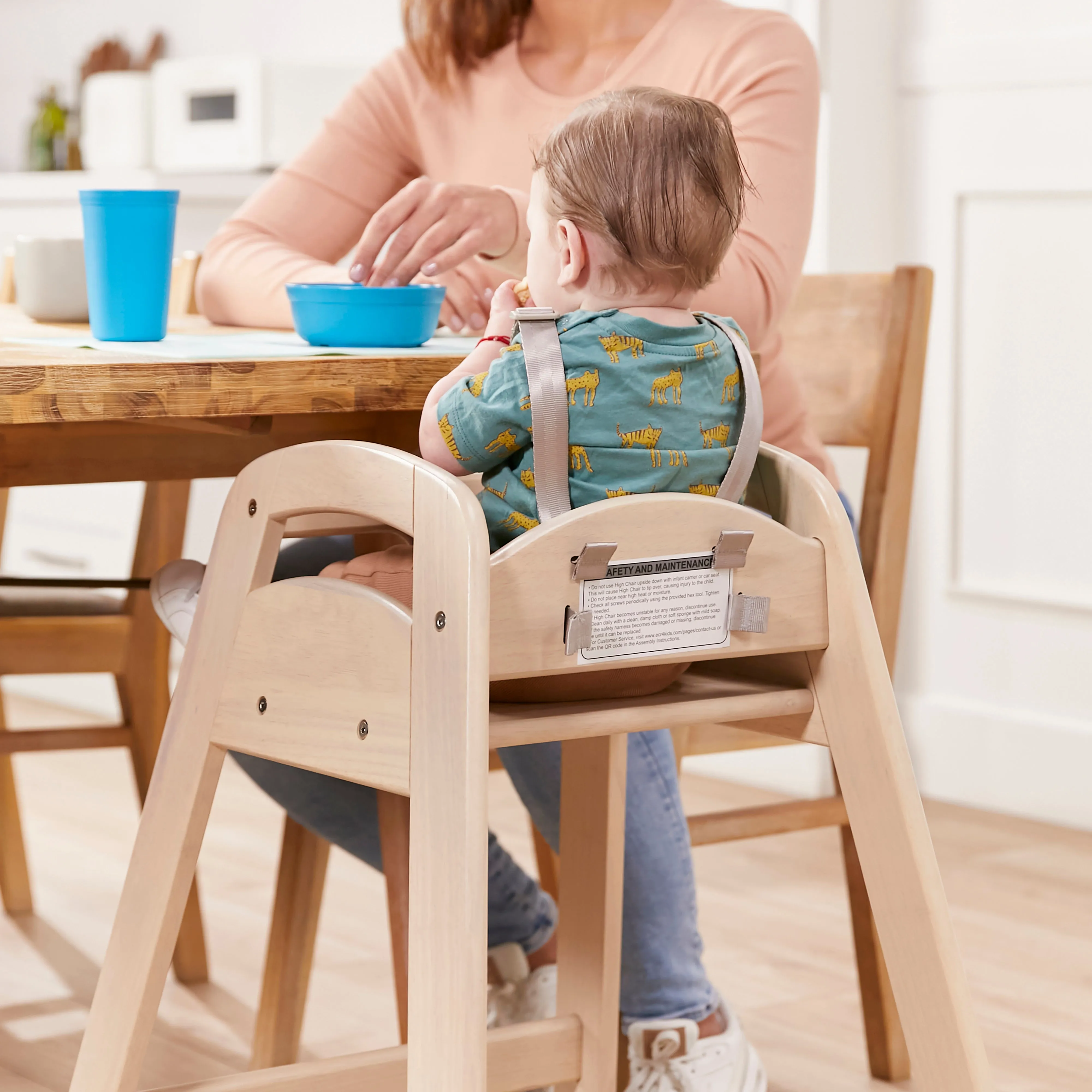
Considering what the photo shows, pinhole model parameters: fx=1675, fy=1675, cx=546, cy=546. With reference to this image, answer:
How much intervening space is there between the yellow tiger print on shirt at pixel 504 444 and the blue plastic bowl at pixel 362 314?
283mm

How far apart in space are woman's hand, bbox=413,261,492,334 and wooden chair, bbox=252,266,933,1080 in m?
0.41

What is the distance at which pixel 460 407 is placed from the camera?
1069mm

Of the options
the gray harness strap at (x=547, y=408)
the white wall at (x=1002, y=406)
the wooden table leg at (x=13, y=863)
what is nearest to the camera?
the gray harness strap at (x=547, y=408)

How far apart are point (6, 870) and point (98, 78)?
6.58ft

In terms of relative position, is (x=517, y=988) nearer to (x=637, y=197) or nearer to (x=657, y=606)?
(x=657, y=606)

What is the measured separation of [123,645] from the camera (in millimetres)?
2000

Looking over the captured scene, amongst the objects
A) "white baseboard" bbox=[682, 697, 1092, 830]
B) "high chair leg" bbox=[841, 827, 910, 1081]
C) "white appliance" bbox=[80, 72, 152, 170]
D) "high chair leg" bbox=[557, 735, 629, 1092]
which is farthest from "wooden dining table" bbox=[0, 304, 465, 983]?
"white appliance" bbox=[80, 72, 152, 170]

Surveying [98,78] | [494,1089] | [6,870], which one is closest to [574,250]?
[494,1089]

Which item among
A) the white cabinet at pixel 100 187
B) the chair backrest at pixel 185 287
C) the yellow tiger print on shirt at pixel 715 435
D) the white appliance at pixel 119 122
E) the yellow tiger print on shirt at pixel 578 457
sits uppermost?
the white appliance at pixel 119 122

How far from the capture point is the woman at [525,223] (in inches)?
56.7

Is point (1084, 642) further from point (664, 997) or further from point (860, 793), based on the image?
point (860, 793)

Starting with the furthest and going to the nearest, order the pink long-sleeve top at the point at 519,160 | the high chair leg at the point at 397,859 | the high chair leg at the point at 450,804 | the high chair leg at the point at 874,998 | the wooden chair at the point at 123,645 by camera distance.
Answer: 1. the wooden chair at the point at 123,645
2. the high chair leg at the point at 874,998
3. the pink long-sleeve top at the point at 519,160
4. the high chair leg at the point at 397,859
5. the high chair leg at the point at 450,804

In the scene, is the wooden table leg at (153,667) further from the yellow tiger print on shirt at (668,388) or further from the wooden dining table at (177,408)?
the yellow tiger print on shirt at (668,388)

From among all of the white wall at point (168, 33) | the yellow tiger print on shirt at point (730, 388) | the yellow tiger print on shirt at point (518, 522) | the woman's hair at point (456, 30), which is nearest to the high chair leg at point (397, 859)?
the yellow tiger print on shirt at point (518, 522)
